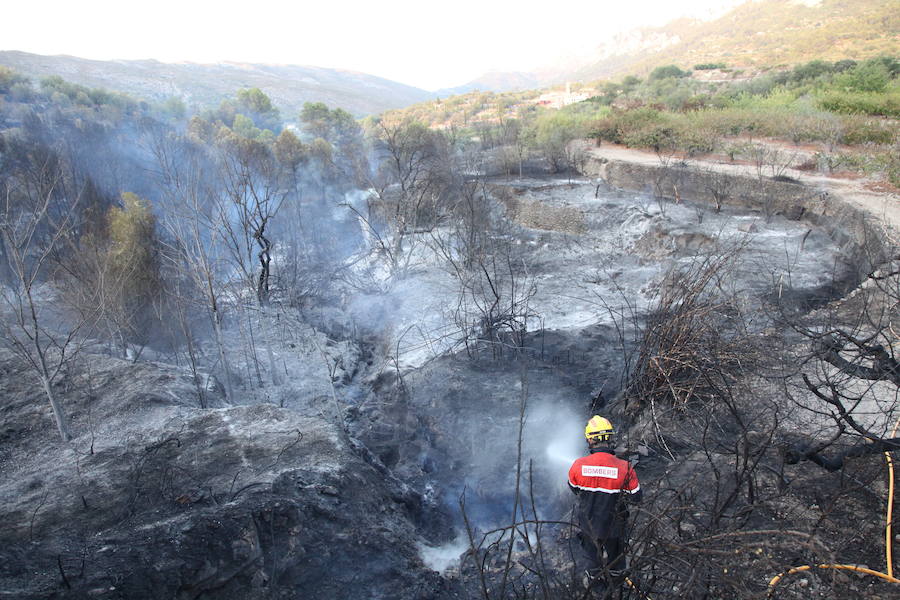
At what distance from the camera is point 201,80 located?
49.5 metres

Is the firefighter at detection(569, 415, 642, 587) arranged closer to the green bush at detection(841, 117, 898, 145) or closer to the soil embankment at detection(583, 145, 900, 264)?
the soil embankment at detection(583, 145, 900, 264)

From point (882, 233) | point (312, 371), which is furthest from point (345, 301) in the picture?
point (882, 233)

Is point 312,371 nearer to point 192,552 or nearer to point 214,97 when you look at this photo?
point 192,552

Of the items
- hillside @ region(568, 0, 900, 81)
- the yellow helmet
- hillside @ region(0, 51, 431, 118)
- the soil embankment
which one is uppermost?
hillside @ region(568, 0, 900, 81)

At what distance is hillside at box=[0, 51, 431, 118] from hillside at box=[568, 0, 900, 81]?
36.8 meters

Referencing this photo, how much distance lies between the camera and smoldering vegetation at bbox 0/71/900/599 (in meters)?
3.96

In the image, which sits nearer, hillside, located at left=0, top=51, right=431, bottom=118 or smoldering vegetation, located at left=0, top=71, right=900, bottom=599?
smoldering vegetation, located at left=0, top=71, right=900, bottom=599

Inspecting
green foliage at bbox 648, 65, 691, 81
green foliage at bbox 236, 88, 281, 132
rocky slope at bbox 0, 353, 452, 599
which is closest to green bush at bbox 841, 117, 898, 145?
rocky slope at bbox 0, 353, 452, 599

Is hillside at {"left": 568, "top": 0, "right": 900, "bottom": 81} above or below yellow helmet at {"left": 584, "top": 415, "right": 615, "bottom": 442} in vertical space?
above

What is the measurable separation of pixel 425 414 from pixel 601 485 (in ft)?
12.5

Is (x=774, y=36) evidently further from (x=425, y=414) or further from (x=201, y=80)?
(x=425, y=414)

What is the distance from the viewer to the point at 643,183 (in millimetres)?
18094

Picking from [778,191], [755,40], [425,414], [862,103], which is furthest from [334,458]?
[755,40]

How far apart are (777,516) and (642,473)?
1.39 meters
